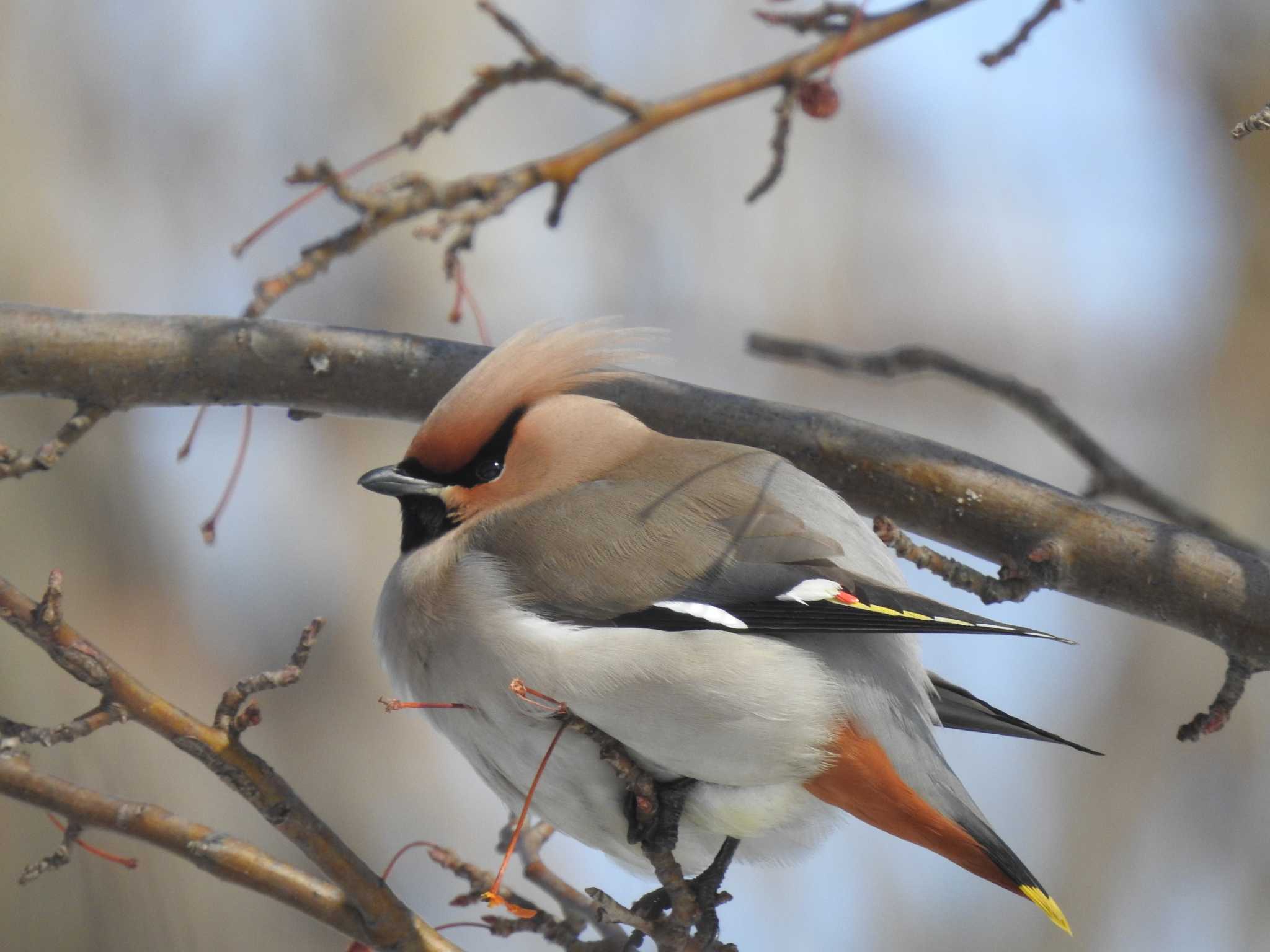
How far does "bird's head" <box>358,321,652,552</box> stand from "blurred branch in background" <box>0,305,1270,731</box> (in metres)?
0.20

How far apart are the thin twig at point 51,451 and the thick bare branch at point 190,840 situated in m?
0.74

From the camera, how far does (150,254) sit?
5.96 meters

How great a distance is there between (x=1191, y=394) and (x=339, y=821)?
181 inches

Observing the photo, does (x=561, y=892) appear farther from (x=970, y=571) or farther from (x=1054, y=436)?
(x=1054, y=436)

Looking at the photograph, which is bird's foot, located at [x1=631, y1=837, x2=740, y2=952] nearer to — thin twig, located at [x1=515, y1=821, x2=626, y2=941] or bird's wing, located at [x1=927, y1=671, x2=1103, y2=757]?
thin twig, located at [x1=515, y1=821, x2=626, y2=941]

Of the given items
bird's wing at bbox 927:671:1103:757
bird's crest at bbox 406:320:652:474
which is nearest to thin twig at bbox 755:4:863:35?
bird's crest at bbox 406:320:652:474

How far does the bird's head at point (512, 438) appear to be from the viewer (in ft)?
9.16

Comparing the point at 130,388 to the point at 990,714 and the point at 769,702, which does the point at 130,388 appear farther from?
the point at 990,714

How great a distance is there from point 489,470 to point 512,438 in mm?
82

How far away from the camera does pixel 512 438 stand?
2.87m

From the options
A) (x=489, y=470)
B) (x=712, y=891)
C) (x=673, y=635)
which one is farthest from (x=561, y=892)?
(x=489, y=470)

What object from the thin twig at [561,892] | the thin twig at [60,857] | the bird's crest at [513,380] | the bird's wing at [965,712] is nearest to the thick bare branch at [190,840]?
the thin twig at [60,857]

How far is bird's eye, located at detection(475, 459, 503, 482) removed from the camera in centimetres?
287

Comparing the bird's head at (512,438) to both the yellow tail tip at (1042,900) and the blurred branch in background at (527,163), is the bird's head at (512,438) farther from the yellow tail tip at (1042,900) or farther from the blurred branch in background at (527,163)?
the yellow tail tip at (1042,900)
